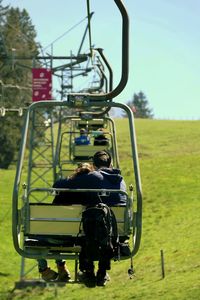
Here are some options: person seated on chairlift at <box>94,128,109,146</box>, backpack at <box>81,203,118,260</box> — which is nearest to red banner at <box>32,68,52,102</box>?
person seated on chairlift at <box>94,128,109,146</box>

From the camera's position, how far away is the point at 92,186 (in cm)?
652

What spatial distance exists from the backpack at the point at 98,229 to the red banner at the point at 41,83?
55.7 feet

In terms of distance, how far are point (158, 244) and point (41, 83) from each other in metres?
7.58

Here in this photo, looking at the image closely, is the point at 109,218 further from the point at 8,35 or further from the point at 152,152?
the point at 8,35

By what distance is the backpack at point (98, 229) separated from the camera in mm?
6145

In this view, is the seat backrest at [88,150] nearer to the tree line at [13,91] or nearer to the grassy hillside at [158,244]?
the grassy hillside at [158,244]

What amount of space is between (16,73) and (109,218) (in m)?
48.1

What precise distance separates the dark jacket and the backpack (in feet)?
0.85

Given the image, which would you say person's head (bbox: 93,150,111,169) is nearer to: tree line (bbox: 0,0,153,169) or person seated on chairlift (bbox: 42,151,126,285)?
person seated on chairlift (bbox: 42,151,126,285)

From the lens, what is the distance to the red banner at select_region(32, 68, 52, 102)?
75.8 ft

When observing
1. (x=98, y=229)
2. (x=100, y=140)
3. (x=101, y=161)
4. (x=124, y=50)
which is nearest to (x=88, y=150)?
(x=100, y=140)

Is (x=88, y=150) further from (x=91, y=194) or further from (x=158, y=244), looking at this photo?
(x=158, y=244)

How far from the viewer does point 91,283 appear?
6551 millimetres

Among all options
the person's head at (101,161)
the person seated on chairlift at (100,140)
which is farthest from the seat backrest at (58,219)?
the person seated on chairlift at (100,140)
